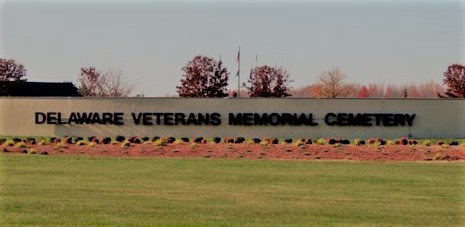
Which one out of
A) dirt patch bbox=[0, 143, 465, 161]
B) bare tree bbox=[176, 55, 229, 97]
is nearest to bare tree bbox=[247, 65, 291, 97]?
bare tree bbox=[176, 55, 229, 97]

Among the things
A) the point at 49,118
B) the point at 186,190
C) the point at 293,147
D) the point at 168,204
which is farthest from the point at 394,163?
the point at 49,118

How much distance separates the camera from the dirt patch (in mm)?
28656

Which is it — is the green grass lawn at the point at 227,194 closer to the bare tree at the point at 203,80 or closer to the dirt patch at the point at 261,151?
the dirt patch at the point at 261,151

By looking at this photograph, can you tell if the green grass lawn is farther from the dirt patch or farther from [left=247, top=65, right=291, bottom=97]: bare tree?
[left=247, top=65, right=291, bottom=97]: bare tree

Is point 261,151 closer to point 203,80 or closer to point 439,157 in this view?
point 439,157

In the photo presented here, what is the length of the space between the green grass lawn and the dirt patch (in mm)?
4946

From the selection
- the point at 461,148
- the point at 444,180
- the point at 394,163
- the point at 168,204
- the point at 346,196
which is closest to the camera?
the point at 168,204

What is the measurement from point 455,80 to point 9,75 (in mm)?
40183

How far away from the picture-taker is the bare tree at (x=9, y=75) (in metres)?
73.1

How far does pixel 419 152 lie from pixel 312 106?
1709 centimetres

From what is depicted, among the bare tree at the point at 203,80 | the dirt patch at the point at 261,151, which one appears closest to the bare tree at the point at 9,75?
the bare tree at the point at 203,80

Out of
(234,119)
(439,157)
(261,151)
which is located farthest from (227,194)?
(234,119)

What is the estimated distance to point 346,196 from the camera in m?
15.5

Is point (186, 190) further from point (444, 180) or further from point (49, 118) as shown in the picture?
point (49, 118)
